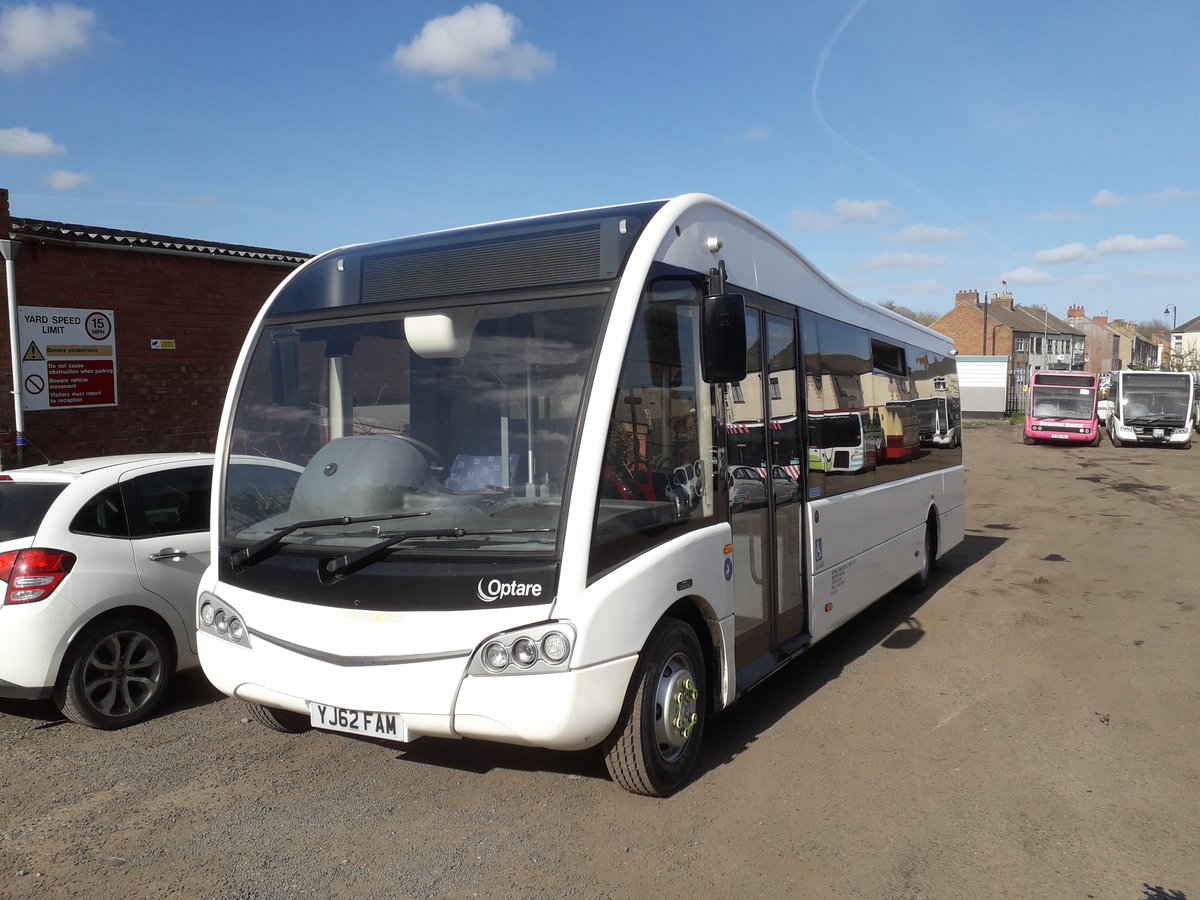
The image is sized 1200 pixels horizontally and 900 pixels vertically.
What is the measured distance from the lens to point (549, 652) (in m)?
3.85

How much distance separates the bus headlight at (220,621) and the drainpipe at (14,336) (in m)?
7.56

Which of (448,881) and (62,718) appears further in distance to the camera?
(62,718)

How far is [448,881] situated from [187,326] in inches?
425

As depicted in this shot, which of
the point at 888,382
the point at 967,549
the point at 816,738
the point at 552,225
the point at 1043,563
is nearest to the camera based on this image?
the point at 552,225

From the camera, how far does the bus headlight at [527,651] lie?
12.6 ft

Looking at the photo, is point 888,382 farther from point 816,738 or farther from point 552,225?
point 552,225

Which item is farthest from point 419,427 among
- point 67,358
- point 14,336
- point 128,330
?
point 128,330

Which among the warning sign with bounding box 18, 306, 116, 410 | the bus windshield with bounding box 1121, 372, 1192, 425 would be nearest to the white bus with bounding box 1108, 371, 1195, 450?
the bus windshield with bounding box 1121, 372, 1192, 425

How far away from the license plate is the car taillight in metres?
2.08

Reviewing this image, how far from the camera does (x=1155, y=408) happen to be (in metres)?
33.1

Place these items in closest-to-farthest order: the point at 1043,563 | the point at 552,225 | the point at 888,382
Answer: the point at 552,225, the point at 888,382, the point at 1043,563

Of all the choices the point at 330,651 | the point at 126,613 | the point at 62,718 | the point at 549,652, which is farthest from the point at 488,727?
the point at 62,718

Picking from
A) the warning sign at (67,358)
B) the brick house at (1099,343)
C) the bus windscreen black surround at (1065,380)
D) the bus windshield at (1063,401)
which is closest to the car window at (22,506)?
the warning sign at (67,358)

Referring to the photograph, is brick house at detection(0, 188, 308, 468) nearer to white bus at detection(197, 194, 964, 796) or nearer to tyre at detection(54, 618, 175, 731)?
tyre at detection(54, 618, 175, 731)
